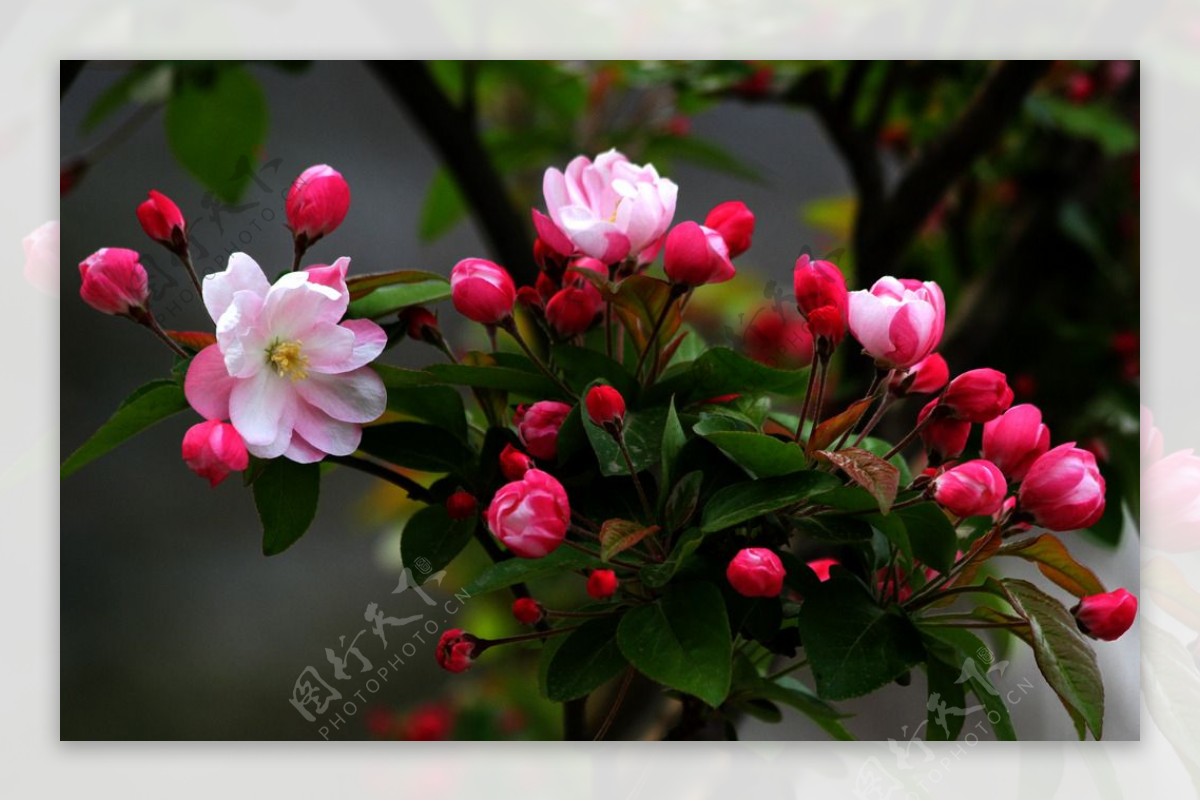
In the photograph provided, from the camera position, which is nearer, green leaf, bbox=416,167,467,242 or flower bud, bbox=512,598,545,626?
flower bud, bbox=512,598,545,626

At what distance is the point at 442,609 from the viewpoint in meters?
1.04

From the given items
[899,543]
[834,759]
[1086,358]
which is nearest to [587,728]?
[834,759]

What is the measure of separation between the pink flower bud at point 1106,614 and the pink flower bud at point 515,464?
0.89 ft

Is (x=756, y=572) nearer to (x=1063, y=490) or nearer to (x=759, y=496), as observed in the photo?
(x=759, y=496)

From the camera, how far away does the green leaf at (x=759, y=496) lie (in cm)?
55

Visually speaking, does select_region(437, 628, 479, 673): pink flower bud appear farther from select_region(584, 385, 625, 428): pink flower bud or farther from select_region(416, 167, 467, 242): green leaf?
select_region(416, 167, 467, 242): green leaf

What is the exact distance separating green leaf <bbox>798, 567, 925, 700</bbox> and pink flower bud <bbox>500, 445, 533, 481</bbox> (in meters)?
0.15

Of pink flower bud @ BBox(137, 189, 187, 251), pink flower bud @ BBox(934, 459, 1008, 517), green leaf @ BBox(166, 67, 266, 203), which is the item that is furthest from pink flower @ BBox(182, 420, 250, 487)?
green leaf @ BBox(166, 67, 266, 203)

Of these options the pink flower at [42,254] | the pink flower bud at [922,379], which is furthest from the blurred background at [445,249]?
the pink flower bud at [922,379]

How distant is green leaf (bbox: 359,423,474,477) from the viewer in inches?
25.6

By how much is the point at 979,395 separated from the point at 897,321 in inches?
2.2

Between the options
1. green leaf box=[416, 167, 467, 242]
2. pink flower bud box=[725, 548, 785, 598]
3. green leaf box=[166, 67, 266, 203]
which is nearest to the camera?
pink flower bud box=[725, 548, 785, 598]

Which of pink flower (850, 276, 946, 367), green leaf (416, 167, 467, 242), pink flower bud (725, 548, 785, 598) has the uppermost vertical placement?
green leaf (416, 167, 467, 242)

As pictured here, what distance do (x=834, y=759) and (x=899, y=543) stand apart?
314 mm
